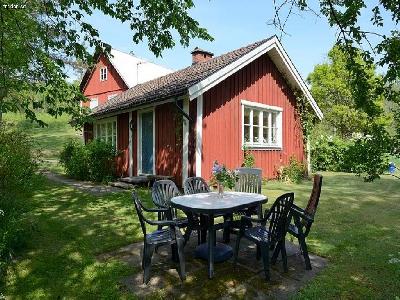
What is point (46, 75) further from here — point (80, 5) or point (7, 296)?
point (7, 296)

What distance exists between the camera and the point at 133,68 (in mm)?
24391

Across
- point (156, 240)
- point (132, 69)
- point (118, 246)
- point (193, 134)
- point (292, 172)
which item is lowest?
point (118, 246)

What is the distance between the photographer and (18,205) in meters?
5.33

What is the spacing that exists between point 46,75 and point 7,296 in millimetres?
5296

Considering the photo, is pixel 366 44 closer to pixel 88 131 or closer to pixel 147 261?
pixel 147 261

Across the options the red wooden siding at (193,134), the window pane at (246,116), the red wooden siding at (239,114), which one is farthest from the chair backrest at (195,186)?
the window pane at (246,116)

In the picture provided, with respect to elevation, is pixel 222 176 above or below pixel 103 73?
below

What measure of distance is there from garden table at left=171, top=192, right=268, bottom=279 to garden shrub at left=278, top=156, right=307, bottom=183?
8.50m

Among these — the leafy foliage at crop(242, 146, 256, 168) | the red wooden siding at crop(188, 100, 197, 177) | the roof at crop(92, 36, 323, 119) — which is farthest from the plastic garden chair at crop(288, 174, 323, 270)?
the leafy foliage at crop(242, 146, 256, 168)

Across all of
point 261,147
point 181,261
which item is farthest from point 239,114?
point 181,261

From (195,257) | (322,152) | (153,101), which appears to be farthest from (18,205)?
(322,152)

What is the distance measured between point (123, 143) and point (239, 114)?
5.14 meters

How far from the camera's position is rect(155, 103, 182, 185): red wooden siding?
10.8 m

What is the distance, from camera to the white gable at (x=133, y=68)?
74.4 ft
